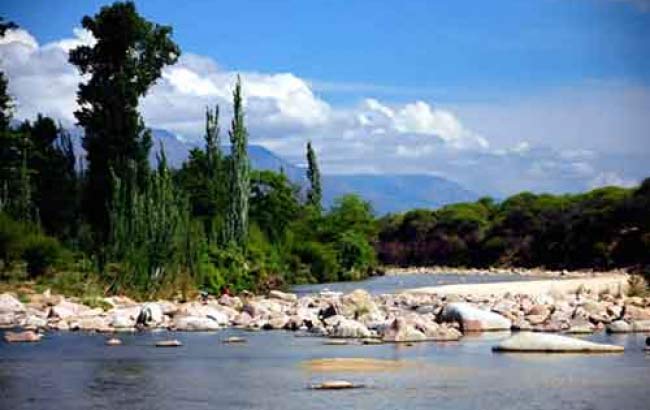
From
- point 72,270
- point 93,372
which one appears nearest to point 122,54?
point 72,270

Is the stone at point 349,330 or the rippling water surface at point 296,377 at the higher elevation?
the stone at point 349,330

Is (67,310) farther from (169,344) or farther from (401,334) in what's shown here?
(401,334)

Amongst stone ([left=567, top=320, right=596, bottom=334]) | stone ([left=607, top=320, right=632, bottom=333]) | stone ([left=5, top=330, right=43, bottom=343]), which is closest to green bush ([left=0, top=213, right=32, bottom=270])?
stone ([left=5, top=330, right=43, bottom=343])

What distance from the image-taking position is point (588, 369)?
69.8 feet

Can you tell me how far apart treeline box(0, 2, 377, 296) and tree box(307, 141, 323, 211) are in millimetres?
13131

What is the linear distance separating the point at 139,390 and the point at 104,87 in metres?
30.0

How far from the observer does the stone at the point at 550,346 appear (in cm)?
2411

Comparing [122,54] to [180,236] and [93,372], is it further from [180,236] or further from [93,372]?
[93,372]

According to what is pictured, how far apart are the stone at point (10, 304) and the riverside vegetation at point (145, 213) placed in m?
2.09

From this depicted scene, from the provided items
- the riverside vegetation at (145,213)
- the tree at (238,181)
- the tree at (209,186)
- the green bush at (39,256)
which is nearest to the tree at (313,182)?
the riverside vegetation at (145,213)

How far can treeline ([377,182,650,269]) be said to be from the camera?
79.1 m

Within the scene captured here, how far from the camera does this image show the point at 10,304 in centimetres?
3372

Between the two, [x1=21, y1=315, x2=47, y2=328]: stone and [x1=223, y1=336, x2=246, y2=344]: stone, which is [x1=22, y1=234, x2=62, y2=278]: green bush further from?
[x1=223, y1=336, x2=246, y2=344]: stone

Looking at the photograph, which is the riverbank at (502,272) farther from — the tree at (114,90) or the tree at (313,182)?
the tree at (114,90)
